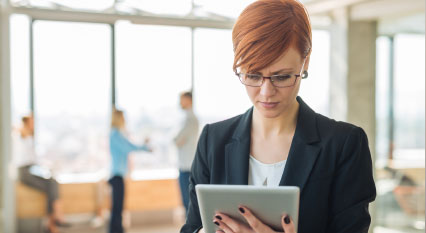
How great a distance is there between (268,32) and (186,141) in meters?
4.79

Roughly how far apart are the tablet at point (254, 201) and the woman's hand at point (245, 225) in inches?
0.5

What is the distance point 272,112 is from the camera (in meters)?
1.46

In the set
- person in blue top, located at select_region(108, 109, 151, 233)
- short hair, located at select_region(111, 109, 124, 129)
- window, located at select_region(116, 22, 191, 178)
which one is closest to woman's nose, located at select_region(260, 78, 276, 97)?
person in blue top, located at select_region(108, 109, 151, 233)

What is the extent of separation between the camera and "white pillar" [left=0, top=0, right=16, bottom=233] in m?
6.29

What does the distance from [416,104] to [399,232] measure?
167 centimetres

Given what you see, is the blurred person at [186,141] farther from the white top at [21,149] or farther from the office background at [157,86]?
the white top at [21,149]

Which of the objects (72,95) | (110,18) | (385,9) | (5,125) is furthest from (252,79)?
(72,95)

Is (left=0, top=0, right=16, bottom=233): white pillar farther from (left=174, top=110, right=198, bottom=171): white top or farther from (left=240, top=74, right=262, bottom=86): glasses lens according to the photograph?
(left=240, top=74, right=262, bottom=86): glasses lens

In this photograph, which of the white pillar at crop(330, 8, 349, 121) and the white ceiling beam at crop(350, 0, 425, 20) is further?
the white pillar at crop(330, 8, 349, 121)

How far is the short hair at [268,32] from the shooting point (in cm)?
135

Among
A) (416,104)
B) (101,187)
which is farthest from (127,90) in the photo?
(416,104)

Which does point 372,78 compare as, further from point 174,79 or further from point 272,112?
point 272,112

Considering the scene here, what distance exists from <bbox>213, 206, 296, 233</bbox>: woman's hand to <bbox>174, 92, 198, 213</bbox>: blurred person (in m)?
4.60

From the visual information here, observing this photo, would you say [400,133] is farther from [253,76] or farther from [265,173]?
[253,76]
